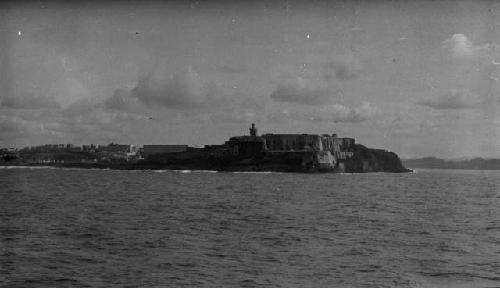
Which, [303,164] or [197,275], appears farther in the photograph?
[303,164]

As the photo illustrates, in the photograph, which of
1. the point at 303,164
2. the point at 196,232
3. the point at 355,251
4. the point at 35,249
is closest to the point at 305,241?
the point at 355,251

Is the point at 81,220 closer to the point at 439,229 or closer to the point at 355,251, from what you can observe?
the point at 355,251

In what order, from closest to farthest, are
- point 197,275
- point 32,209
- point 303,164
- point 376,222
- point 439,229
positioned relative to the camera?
1. point 197,275
2. point 439,229
3. point 376,222
4. point 32,209
5. point 303,164

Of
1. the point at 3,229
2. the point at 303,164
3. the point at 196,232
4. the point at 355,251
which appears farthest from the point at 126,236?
the point at 303,164

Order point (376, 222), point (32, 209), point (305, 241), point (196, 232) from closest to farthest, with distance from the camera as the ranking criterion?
point (305, 241), point (196, 232), point (376, 222), point (32, 209)

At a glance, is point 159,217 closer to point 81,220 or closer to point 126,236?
point 81,220

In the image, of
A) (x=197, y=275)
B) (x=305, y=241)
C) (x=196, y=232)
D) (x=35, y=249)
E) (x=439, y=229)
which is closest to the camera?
(x=197, y=275)

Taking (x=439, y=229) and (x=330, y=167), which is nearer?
(x=439, y=229)

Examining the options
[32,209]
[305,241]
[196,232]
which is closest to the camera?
[305,241]
